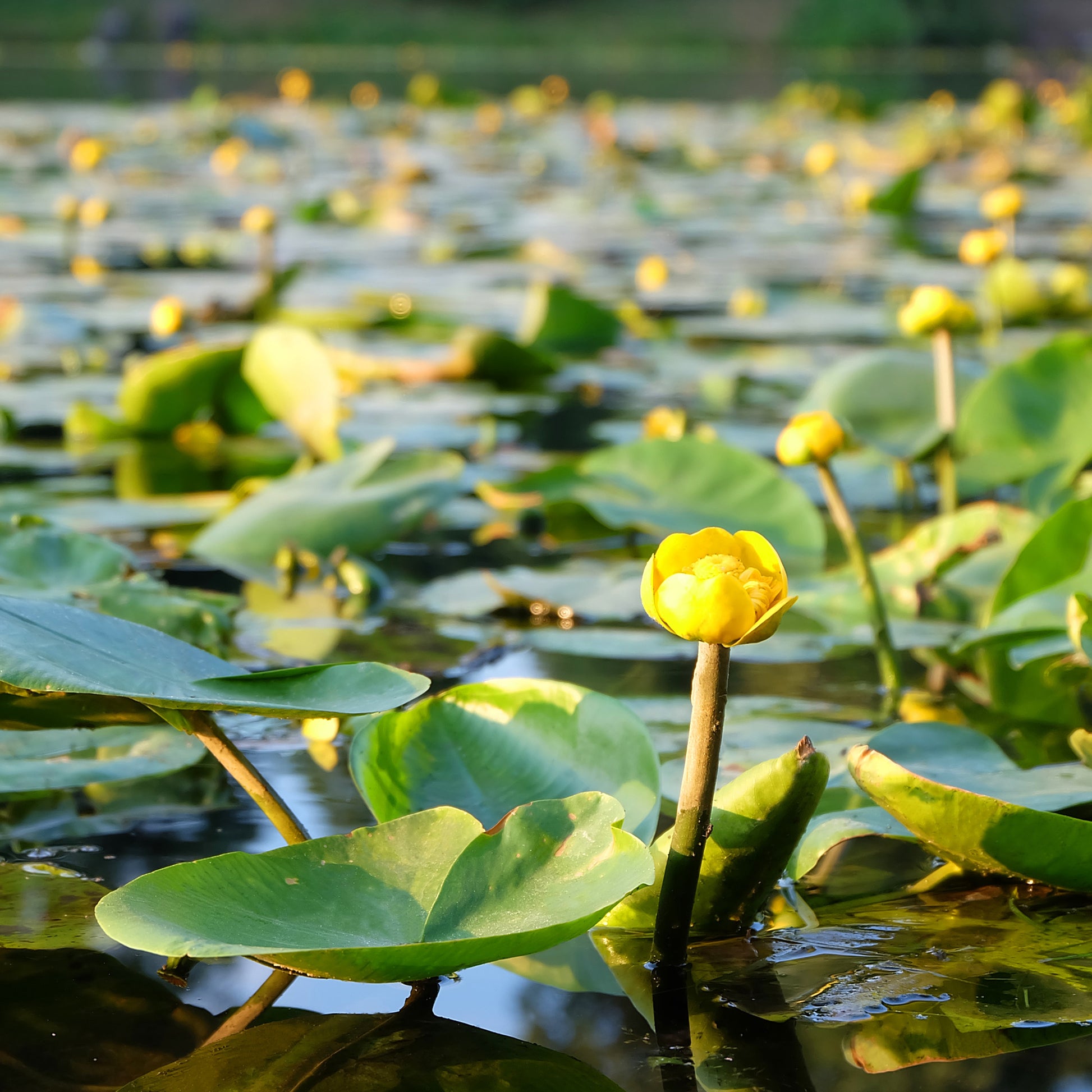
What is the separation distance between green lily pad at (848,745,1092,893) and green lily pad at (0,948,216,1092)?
276mm

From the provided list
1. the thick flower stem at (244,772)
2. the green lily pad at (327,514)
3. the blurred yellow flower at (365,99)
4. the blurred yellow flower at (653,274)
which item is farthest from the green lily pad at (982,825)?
the blurred yellow flower at (365,99)

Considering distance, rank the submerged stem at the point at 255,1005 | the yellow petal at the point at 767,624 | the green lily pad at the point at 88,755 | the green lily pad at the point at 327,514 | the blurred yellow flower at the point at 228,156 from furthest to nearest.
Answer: the blurred yellow flower at the point at 228,156, the green lily pad at the point at 327,514, the green lily pad at the point at 88,755, the submerged stem at the point at 255,1005, the yellow petal at the point at 767,624

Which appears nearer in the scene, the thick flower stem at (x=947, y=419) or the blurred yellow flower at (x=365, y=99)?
the thick flower stem at (x=947, y=419)

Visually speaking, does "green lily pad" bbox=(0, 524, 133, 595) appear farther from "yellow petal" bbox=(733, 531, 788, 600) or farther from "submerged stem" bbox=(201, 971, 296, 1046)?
"yellow petal" bbox=(733, 531, 788, 600)

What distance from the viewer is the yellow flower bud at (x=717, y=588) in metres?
0.46

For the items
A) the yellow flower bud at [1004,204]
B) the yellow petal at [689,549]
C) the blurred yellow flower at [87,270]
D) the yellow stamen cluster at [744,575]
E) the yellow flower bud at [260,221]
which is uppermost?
the yellow flower bud at [260,221]

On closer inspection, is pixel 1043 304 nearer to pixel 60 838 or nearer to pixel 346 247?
pixel 346 247

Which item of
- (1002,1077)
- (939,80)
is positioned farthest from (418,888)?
(939,80)

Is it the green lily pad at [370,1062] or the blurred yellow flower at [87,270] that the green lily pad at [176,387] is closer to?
the green lily pad at [370,1062]

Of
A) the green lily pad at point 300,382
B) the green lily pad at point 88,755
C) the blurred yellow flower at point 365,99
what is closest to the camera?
the green lily pad at point 88,755

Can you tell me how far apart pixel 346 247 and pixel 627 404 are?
1903 millimetres

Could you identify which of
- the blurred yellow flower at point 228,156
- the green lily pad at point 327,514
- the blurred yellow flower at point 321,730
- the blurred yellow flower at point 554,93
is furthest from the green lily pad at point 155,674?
the blurred yellow flower at point 554,93

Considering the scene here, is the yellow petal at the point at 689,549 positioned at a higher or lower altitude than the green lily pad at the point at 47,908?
higher

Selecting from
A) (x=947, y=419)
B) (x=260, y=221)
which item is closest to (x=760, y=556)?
(x=947, y=419)
